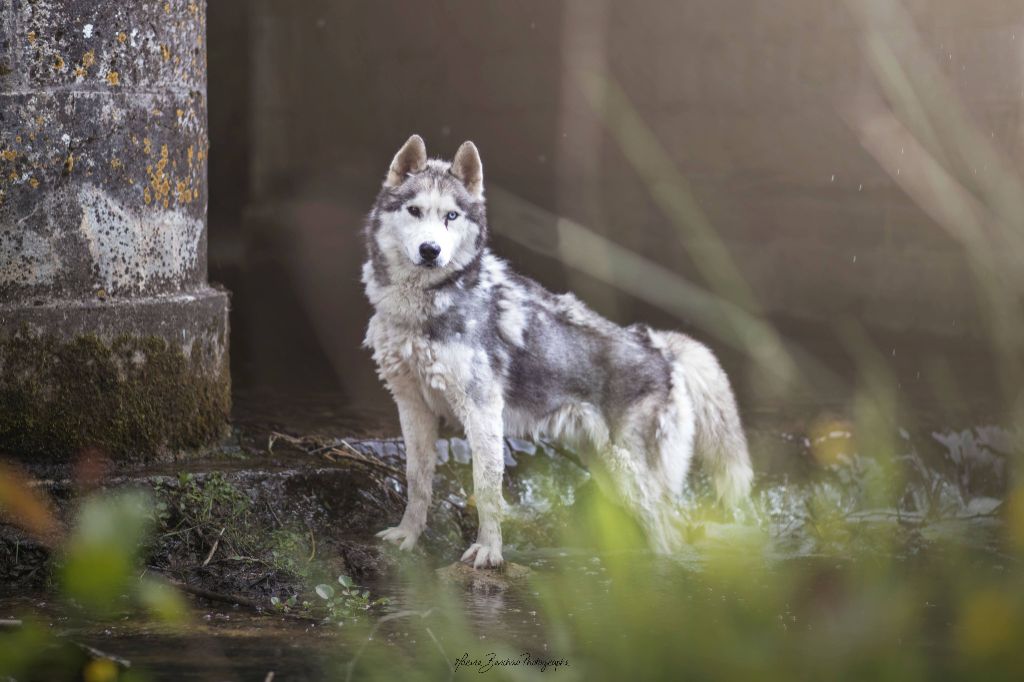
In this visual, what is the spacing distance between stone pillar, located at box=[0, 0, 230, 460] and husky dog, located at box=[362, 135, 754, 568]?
0.84 metres

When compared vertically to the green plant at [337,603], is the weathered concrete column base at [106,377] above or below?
above

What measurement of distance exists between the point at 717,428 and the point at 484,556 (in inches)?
50.2

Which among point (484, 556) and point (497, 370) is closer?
point (484, 556)

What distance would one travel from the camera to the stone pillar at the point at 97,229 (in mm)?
4336

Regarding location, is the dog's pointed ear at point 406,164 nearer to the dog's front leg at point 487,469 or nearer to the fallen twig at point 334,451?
the dog's front leg at point 487,469

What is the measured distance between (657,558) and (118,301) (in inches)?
92.8

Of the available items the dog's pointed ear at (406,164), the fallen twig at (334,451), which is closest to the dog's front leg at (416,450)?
the fallen twig at (334,451)

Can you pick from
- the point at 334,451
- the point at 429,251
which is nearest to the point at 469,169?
the point at 429,251

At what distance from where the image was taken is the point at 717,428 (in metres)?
5.16

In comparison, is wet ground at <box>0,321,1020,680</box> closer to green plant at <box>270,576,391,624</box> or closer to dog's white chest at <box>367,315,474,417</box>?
green plant at <box>270,576,391,624</box>

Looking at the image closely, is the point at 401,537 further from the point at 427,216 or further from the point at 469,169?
the point at 469,169

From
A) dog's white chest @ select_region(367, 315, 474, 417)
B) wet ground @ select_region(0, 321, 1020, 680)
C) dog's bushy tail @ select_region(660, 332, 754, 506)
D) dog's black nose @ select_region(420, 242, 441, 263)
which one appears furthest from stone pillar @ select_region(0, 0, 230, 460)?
dog's bushy tail @ select_region(660, 332, 754, 506)

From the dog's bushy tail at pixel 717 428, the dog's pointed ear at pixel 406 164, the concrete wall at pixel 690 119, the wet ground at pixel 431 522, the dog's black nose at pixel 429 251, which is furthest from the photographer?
the concrete wall at pixel 690 119

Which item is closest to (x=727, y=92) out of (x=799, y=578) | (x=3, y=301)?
(x=799, y=578)
